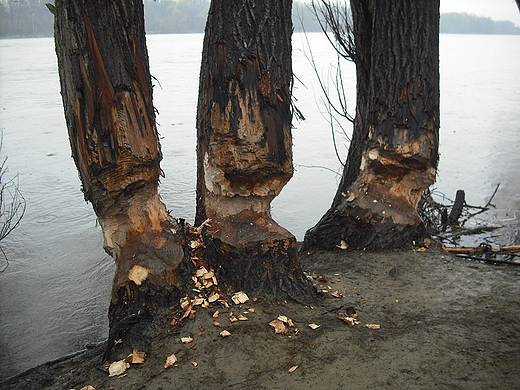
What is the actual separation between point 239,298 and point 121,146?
3.74 ft

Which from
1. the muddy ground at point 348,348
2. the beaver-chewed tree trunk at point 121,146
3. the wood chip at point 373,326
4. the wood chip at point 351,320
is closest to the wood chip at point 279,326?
the muddy ground at point 348,348

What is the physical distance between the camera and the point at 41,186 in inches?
288

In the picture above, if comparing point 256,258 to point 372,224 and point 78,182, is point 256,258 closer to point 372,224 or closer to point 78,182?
point 372,224

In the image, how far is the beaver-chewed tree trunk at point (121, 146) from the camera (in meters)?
2.49

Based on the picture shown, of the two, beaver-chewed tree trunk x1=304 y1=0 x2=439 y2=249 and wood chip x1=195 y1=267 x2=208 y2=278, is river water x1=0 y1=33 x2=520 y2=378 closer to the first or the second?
wood chip x1=195 y1=267 x2=208 y2=278

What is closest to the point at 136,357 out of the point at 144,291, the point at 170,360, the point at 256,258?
the point at 170,360

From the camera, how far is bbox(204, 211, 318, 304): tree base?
298cm

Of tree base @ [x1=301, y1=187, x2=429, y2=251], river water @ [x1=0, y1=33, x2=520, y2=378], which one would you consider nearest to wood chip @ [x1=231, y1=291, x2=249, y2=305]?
river water @ [x1=0, y1=33, x2=520, y2=378]

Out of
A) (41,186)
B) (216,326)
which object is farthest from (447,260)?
(41,186)

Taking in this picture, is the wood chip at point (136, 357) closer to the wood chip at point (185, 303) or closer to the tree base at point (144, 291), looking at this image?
the tree base at point (144, 291)

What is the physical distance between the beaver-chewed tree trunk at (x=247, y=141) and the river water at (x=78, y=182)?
0.47 meters

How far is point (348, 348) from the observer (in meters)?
2.55

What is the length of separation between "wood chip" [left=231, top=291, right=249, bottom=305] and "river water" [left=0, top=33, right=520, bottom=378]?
1385mm

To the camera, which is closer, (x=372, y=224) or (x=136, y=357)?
(x=136, y=357)
